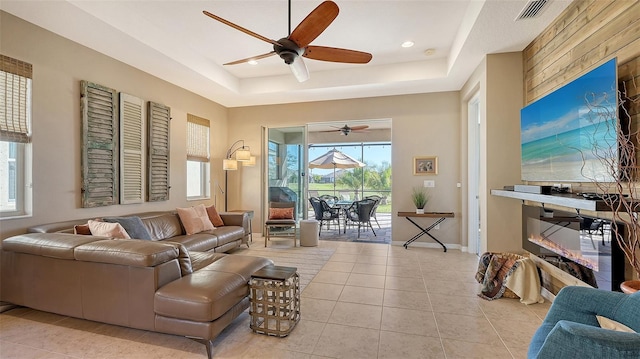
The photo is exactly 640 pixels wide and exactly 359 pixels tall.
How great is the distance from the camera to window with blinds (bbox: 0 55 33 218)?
8.83ft

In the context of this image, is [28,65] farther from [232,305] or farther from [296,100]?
[296,100]

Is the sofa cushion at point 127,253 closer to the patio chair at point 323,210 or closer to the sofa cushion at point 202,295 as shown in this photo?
the sofa cushion at point 202,295

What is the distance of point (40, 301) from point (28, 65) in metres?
2.34

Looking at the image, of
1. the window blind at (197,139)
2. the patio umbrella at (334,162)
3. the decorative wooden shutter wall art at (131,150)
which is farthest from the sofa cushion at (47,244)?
the patio umbrella at (334,162)

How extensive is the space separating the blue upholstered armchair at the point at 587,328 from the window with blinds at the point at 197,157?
526cm

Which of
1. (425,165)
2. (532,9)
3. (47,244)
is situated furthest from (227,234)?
(532,9)

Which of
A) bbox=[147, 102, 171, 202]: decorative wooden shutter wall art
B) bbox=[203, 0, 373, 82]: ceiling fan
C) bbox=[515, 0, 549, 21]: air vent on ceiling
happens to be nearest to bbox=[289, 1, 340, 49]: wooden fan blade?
bbox=[203, 0, 373, 82]: ceiling fan

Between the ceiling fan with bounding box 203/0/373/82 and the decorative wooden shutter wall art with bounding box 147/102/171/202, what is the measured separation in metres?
2.54

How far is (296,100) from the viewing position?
5.76 meters

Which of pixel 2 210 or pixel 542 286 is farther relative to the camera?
pixel 542 286

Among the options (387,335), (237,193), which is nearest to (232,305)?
(387,335)

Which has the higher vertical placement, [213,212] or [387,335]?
[213,212]

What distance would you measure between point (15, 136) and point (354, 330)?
3741 millimetres

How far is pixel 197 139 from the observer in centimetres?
535
